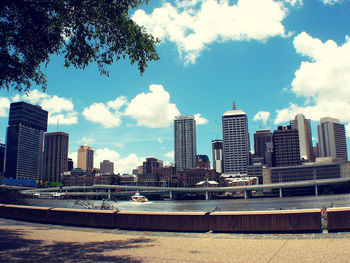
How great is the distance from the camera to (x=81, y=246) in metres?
15.2

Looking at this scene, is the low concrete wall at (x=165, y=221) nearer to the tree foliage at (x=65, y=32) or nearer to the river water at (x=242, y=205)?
the tree foliage at (x=65, y=32)

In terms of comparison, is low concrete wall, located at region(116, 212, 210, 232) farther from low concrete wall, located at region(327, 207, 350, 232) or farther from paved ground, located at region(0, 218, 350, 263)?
low concrete wall, located at region(327, 207, 350, 232)

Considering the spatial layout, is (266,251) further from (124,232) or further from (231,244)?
(124,232)

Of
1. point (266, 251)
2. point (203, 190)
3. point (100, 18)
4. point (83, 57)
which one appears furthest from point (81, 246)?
point (203, 190)

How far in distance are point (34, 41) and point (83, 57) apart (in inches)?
109

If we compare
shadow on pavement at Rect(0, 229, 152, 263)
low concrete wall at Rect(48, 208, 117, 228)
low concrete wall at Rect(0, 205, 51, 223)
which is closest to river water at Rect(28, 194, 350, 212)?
low concrete wall at Rect(0, 205, 51, 223)

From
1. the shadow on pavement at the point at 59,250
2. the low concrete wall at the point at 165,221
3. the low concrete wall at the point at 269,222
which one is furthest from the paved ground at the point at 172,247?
the low concrete wall at the point at 165,221

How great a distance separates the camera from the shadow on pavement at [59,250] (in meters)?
12.4

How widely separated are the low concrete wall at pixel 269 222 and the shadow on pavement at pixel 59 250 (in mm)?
4738

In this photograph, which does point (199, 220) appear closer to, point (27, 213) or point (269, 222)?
point (269, 222)

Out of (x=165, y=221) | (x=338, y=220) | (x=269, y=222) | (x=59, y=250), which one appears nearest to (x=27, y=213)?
(x=165, y=221)

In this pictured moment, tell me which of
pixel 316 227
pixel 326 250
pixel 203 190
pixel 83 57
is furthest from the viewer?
pixel 203 190

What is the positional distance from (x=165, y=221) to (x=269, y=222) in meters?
6.39

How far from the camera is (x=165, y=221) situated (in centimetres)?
2045
